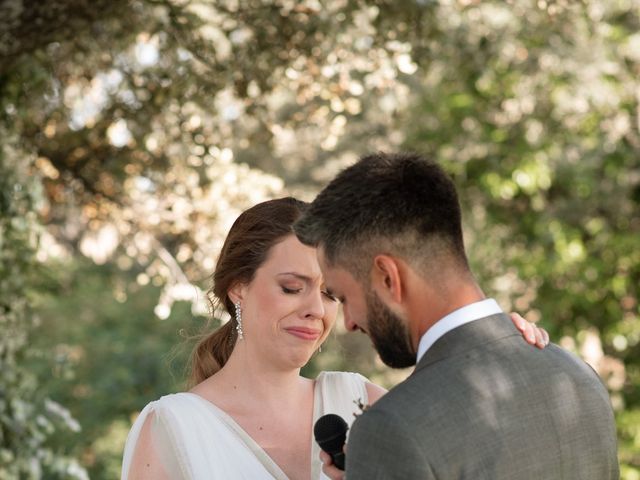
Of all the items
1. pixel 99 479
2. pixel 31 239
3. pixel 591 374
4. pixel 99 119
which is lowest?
pixel 99 479

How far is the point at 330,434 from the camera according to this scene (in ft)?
9.49

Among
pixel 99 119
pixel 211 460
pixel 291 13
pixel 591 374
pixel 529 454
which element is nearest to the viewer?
pixel 529 454

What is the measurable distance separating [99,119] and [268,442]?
4808 mm

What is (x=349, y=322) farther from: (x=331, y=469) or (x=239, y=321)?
(x=239, y=321)

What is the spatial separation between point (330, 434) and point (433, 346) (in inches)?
20.8

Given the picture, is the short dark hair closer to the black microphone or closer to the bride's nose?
the black microphone

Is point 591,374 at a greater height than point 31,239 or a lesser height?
greater

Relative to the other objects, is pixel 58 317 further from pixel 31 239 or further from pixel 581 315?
pixel 31 239

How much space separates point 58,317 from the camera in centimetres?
1552

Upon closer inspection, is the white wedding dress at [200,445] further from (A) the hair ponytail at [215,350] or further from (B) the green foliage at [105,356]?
(B) the green foliage at [105,356]

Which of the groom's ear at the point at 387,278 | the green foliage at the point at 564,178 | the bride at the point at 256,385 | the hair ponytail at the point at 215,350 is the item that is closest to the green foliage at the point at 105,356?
the green foliage at the point at 564,178

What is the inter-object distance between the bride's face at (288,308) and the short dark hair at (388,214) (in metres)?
1.37

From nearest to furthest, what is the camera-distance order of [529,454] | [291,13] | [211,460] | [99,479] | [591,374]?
1. [529,454]
2. [591,374]
3. [211,460]
4. [291,13]
5. [99,479]

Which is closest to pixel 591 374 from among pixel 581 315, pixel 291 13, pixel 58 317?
pixel 291 13
